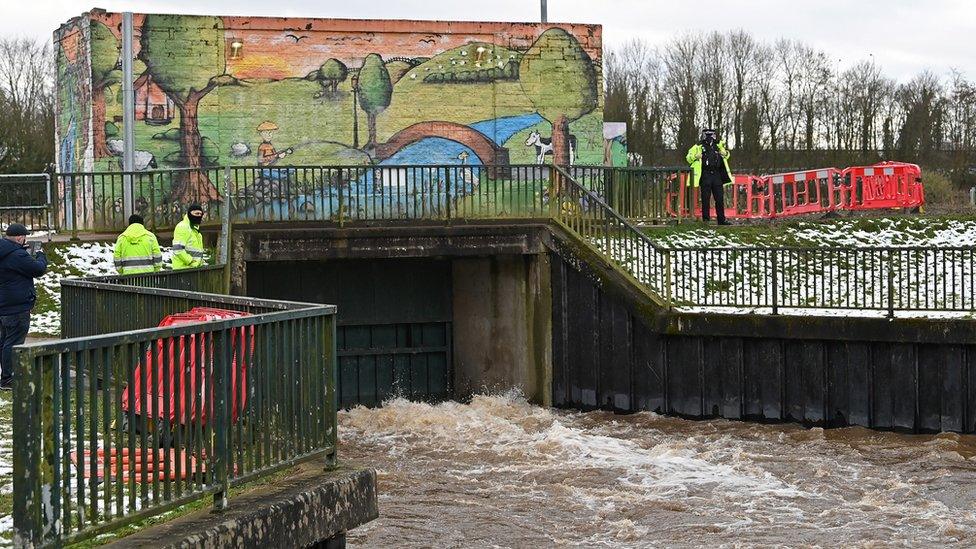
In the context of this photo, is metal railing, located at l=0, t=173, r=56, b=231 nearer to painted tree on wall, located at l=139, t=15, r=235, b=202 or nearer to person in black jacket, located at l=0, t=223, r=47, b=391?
painted tree on wall, located at l=139, t=15, r=235, b=202

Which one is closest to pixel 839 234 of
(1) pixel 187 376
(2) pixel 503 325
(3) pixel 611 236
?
(3) pixel 611 236

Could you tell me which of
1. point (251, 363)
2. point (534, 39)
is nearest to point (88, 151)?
point (534, 39)

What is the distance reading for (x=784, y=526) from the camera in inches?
509

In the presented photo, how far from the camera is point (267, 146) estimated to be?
24.8m

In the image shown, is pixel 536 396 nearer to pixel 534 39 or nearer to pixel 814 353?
pixel 814 353

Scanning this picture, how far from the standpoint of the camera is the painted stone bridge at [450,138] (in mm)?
25469

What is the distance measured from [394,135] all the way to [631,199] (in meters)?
4.67

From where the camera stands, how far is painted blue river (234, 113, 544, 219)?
21.3 m

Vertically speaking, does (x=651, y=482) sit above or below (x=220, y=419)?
below

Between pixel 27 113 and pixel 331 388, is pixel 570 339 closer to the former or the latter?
pixel 331 388

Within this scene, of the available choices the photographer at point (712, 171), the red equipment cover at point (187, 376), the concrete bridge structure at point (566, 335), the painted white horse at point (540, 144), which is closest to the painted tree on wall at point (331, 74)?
the painted white horse at point (540, 144)

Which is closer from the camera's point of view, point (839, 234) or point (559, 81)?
point (839, 234)

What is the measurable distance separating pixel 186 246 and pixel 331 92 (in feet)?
29.7

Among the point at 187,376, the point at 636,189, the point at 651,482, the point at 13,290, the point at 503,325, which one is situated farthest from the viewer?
the point at 636,189
